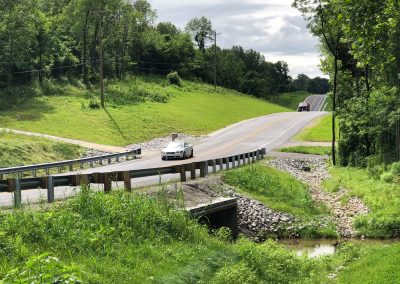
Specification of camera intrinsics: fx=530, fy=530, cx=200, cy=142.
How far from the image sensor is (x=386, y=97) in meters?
31.9

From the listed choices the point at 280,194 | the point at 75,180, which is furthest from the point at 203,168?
the point at 75,180

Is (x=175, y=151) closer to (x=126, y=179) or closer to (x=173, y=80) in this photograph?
(x=126, y=179)

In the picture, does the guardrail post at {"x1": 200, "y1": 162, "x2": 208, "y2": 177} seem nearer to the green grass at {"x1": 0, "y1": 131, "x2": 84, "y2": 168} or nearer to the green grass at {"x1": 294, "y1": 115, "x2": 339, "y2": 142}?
the green grass at {"x1": 0, "y1": 131, "x2": 84, "y2": 168}

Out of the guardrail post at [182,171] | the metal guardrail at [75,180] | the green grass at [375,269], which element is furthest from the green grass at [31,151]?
the green grass at [375,269]

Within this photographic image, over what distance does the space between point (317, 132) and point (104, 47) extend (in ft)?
148

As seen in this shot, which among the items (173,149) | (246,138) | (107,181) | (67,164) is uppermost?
(107,181)

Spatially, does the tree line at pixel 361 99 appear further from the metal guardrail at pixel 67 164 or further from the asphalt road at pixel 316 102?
the asphalt road at pixel 316 102

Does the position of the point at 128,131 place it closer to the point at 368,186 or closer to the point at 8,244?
the point at 368,186

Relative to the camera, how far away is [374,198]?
968 inches

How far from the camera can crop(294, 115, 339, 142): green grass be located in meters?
57.5

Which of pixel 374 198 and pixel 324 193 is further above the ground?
pixel 374 198

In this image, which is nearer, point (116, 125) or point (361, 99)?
point (361, 99)

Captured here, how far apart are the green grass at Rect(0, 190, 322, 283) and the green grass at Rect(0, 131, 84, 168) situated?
19.0 meters

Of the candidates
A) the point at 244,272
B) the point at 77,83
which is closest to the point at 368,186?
the point at 244,272
